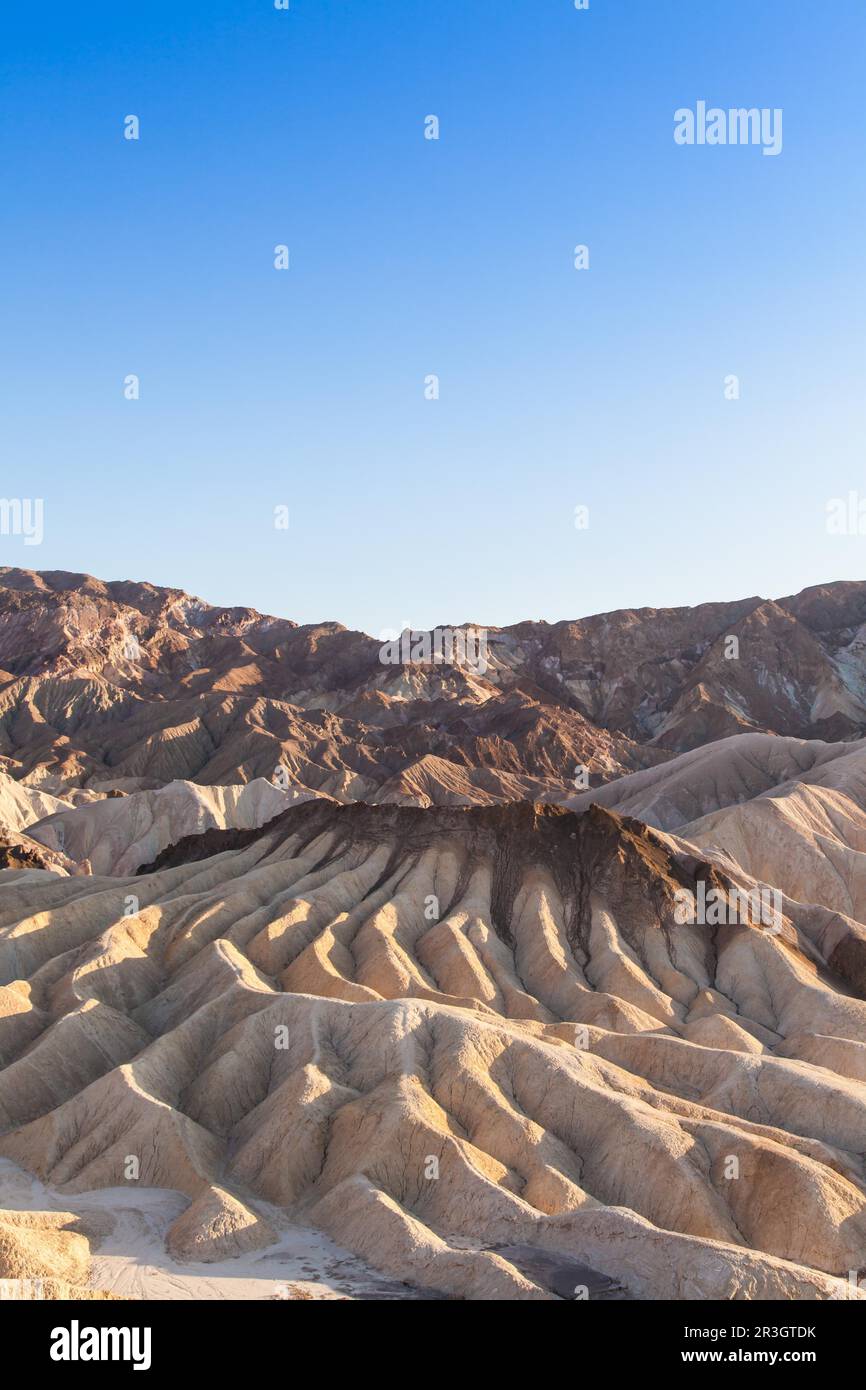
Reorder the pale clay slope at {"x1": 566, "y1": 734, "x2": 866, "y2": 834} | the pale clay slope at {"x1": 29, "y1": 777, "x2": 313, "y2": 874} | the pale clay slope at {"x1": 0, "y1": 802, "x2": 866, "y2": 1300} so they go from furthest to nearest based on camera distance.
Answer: the pale clay slope at {"x1": 29, "y1": 777, "x2": 313, "y2": 874} → the pale clay slope at {"x1": 566, "y1": 734, "x2": 866, "y2": 834} → the pale clay slope at {"x1": 0, "y1": 802, "x2": 866, "y2": 1300}

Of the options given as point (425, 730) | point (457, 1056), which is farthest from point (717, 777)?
point (457, 1056)

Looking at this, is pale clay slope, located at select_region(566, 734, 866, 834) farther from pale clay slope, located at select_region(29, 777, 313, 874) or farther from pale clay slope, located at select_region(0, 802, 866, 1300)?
pale clay slope, located at select_region(0, 802, 866, 1300)

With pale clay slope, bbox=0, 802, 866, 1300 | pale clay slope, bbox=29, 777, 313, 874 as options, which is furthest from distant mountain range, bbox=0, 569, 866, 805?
pale clay slope, bbox=0, 802, 866, 1300

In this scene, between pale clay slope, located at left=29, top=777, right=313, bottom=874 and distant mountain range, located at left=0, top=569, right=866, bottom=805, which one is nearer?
pale clay slope, located at left=29, top=777, right=313, bottom=874

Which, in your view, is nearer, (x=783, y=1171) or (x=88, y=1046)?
(x=783, y=1171)

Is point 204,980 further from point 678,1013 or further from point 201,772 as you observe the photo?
point 201,772

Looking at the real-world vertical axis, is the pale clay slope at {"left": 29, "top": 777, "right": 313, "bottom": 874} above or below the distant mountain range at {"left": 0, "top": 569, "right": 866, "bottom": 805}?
below

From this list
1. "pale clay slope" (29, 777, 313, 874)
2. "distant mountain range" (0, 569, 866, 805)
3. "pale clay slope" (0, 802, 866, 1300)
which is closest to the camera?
"pale clay slope" (0, 802, 866, 1300)
